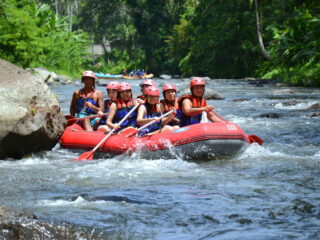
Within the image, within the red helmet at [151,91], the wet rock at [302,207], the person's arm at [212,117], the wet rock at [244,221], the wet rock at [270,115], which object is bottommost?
the wet rock at [270,115]

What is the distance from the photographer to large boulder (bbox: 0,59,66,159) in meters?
6.82

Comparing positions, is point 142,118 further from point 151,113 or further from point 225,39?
point 225,39

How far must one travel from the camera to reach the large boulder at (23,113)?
682 centimetres

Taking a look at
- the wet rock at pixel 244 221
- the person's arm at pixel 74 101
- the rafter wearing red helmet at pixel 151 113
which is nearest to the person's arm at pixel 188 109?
the rafter wearing red helmet at pixel 151 113

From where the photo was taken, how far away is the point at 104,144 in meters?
7.39

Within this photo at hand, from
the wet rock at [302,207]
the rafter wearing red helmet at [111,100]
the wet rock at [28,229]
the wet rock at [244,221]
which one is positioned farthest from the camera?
the rafter wearing red helmet at [111,100]

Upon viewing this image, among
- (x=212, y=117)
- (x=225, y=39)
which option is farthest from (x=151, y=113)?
(x=225, y=39)

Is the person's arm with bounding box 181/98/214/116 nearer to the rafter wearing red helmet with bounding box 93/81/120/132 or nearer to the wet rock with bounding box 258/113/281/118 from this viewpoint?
the rafter wearing red helmet with bounding box 93/81/120/132

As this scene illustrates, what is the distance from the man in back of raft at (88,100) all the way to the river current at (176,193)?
1.17m

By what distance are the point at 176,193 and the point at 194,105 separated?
278cm

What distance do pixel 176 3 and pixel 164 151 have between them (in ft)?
153

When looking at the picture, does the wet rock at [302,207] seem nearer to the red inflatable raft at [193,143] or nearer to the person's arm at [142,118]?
the red inflatable raft at [193,143]

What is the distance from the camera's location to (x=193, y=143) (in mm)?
6691

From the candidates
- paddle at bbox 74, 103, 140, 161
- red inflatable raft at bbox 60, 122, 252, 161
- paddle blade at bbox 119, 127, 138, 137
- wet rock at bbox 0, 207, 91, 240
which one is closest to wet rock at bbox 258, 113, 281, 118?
red inflatable raft at bbox 60, 122, 252, 161
